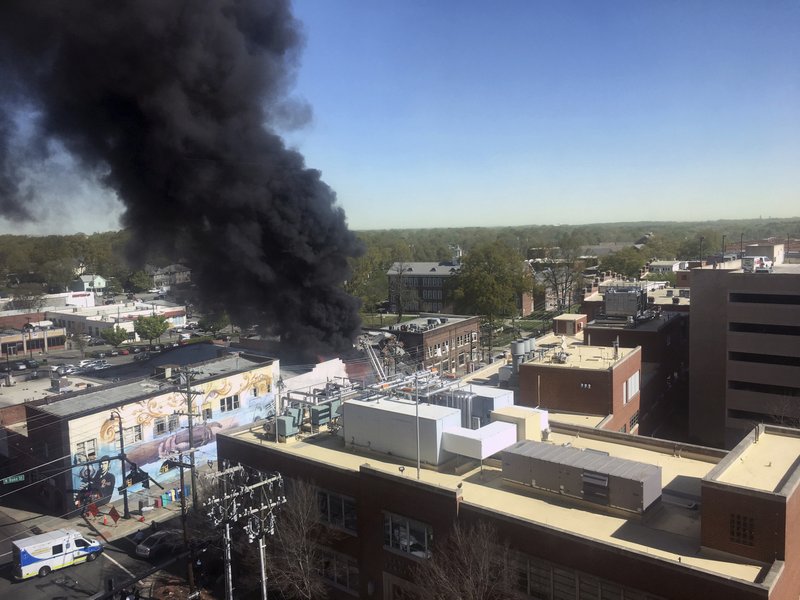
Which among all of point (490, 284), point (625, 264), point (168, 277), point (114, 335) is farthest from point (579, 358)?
point (168, 277)

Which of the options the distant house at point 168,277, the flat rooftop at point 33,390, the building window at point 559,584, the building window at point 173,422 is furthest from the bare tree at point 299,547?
the distant house at point 168,277

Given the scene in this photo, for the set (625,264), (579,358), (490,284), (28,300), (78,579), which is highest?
(625,264)

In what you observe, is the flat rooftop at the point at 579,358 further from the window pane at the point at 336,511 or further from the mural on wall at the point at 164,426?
the mural on wall at the point at 164,426

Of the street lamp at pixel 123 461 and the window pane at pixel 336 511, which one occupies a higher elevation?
the window pane at pixel 336 511

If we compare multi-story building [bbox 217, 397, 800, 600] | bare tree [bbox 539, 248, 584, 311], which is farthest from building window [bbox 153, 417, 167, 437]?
bare tree [bbox 539, 248, 584, 311]

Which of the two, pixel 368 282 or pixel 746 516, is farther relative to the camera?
pixel 368 282

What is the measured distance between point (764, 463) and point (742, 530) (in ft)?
6.14

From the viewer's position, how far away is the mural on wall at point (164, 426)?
1962cm

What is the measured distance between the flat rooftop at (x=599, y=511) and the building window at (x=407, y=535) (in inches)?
28.9

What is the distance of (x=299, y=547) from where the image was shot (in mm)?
11953

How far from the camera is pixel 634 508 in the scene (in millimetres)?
9609

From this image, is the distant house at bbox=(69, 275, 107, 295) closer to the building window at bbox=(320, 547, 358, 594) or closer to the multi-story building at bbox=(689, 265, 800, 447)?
the multi-story building at bbox=(689, 265, 800, 447)

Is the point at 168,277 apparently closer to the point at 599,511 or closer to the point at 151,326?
the point at 151,326

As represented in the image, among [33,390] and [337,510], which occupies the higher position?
[337,510]
